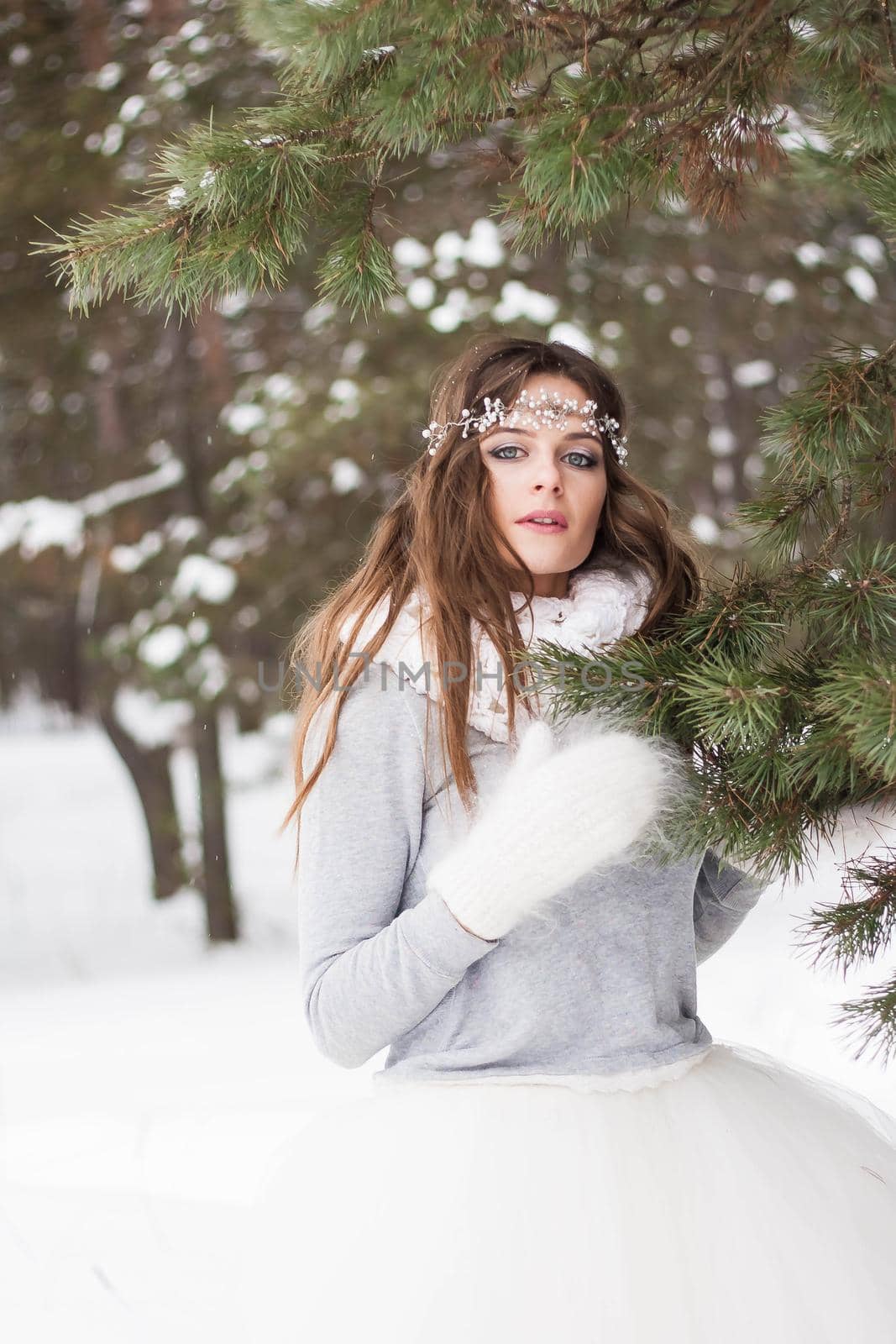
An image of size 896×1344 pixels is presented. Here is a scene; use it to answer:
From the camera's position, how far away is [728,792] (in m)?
1.12

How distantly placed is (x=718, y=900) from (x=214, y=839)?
3.80 m

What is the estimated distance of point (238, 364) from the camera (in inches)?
205

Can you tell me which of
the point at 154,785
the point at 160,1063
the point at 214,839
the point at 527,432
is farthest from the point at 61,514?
the point at 527,432

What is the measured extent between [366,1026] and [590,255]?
12.9 feet

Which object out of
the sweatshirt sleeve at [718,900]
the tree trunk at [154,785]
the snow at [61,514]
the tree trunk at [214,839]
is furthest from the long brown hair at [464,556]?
the tree trunk at [154,785]

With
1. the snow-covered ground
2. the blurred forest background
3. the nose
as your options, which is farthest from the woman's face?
the blurred forest background

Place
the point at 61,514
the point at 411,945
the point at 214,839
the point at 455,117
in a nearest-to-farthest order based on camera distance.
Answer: the point at 455,117
the point at 411,945
the point at 61,514
the point at 214,839

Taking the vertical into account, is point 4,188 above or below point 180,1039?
above

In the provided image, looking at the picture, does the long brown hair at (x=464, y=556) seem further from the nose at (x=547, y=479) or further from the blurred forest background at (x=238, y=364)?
the blurred forest background at (x=238, y=364)

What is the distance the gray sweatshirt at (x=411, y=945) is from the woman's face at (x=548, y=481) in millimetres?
257

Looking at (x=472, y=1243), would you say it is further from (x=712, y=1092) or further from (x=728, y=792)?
(x=728, y=792)

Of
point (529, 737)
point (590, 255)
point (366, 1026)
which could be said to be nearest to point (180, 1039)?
point (366, 1026)

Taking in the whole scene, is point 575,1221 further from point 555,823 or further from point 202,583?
point 202,583

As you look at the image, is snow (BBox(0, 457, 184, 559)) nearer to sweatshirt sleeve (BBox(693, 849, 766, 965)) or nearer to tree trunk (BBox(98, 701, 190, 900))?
tree trunk (BBox(98, 701, 190, 900))
